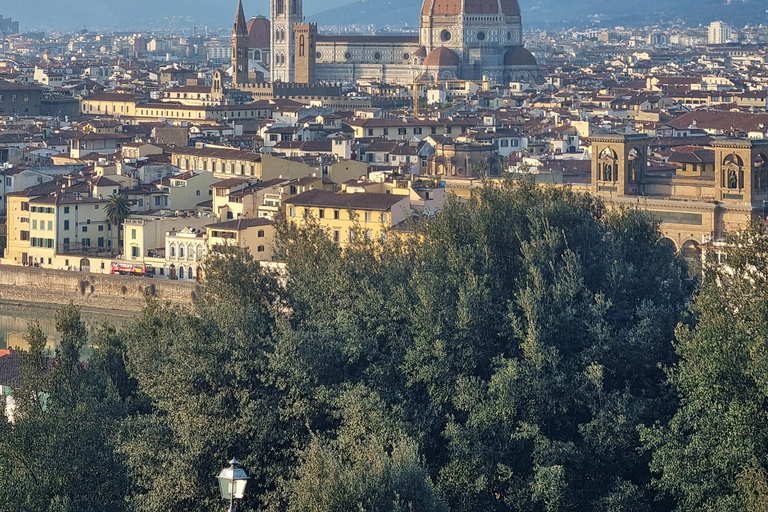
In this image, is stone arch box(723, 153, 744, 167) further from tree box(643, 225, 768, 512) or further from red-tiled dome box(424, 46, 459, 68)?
red-tiled dome box(424, 46, 459, 68)

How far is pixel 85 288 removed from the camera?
30.1m

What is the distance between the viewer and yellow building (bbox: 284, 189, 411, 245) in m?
28.1

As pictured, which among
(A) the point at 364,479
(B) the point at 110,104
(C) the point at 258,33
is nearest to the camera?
(A) the point at 364,479

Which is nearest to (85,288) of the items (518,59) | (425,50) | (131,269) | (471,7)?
(131,269)

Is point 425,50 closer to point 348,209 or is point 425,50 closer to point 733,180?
point 733,180

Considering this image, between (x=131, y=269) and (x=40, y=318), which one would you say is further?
(x=131, y=269)

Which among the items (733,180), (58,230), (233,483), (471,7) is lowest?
(233,483)

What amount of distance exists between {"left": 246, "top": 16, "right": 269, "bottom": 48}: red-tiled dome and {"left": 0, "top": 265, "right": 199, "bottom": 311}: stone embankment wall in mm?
74023

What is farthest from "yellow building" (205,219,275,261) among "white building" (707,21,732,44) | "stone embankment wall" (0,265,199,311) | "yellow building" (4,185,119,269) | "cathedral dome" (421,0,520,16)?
"white building" (707,21,732,44)

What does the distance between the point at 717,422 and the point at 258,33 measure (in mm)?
92913

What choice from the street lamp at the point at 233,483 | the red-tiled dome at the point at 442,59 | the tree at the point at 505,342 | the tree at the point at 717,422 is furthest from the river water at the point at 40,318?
the red-tiled dome at the point at 442,59

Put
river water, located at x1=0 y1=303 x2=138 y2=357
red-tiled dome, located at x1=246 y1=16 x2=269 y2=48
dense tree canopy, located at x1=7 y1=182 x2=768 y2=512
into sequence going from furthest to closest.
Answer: red-tiled dome, located at x1=246 y1=16 x2=269 y2=48
river water, located at x1=0 y1=303 x2=138 y2=357
dense tree canopy, located at x1=7 y1=182 x2=768 y2=512

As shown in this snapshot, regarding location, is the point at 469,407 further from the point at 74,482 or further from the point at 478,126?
the point at 478,126

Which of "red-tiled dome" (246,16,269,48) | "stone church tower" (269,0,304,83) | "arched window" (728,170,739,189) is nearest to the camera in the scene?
"arched window" (728,170,739,189)
